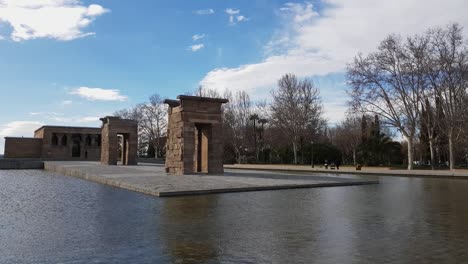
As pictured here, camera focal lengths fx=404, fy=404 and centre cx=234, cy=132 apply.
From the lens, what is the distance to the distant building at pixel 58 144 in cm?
5850

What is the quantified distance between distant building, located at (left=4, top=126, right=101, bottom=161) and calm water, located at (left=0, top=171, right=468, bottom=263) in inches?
1985

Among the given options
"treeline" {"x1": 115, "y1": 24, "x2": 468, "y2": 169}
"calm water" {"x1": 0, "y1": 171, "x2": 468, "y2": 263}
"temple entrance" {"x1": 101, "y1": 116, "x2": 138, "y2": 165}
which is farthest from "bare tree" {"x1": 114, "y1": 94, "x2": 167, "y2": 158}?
"calm water" {"x1": 0, "y1": 171, "x2": 468, "y2": 263}

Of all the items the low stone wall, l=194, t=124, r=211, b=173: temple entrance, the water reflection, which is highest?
l=194, t=124, r=211, b=173: temple entrance

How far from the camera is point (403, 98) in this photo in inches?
1438

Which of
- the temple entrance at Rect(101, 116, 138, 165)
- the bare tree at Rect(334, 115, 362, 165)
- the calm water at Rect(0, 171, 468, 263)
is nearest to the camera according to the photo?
the calm water at Rect(0, 171, 468, 263)

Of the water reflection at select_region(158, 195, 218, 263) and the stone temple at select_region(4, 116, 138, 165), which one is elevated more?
the stone temple at select_region(4, 116, 138, 165)

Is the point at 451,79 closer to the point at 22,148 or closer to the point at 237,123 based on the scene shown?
the point at 237,123

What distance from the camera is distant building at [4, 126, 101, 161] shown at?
192 feet

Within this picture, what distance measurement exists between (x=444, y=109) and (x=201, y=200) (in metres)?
31.4

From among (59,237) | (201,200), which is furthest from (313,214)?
(59,237)

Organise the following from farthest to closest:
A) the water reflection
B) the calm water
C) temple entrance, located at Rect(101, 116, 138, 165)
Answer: temple entrance, located at Rect(101, 116, 138, 165)
the water reflection
the calm water

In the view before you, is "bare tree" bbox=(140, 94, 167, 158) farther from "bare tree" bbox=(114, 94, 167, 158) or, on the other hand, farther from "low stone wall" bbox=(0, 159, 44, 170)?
"low stone wall" bbox=(0, 159, 44, 170)

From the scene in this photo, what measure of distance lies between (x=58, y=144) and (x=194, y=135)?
44.1 meters

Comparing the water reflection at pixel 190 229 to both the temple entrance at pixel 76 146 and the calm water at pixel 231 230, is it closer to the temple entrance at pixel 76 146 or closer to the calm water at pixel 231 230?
the calm water at pixel 231 230
